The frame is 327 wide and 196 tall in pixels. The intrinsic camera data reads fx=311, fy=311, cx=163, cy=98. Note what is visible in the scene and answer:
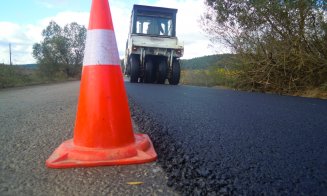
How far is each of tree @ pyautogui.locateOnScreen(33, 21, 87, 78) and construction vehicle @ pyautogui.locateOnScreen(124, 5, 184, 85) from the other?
30708mm

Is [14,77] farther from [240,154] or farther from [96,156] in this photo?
[240,154]

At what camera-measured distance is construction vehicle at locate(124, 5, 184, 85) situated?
10.8m

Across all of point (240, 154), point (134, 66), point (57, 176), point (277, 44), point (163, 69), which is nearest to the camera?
point (57, 176)

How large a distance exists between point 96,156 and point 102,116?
27 centimetres

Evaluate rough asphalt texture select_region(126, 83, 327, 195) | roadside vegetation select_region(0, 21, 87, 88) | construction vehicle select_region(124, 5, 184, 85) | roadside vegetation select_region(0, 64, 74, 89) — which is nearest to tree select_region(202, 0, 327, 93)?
construction vehicle select_region(124, 5, 184, 85)

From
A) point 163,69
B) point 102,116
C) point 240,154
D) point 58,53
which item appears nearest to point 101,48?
point 102,116

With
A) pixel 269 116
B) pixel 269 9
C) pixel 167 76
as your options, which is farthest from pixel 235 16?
pixel 269 116

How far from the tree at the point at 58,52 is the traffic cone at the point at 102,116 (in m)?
39.6

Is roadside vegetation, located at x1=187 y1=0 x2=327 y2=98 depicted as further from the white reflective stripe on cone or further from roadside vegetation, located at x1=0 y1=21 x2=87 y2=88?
roadside vegetation, located at x1=0 y1=21 x2=87 y2=88

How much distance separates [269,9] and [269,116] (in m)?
5.89

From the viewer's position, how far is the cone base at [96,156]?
1.59 m

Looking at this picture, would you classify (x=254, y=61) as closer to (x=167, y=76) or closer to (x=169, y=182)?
(x=167, y=76)

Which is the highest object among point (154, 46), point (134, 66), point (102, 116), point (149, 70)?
point (154, 46)

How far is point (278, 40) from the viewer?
8680 millimetres
